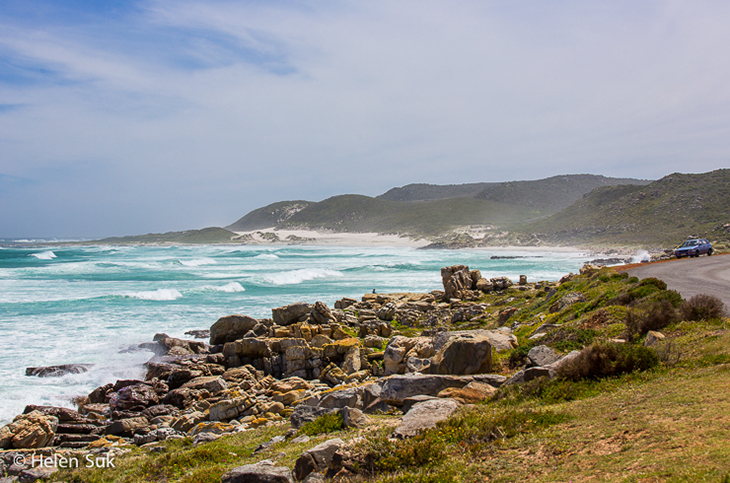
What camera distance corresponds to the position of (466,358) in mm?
10086

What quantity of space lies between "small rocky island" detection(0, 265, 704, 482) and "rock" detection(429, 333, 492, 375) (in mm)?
23

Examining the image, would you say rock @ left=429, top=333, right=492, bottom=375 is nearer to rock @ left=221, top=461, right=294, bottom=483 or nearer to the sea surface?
rock @ left=221, top=461, right=294, bottom=483

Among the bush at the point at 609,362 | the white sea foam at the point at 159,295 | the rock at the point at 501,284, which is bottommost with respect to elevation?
the white sea foam at the point at 159,295

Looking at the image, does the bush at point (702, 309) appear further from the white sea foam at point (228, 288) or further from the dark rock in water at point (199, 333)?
the white sea foam at point (228, 288)

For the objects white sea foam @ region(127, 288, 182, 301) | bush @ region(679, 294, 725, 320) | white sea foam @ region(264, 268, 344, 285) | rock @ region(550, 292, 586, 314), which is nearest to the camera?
bush @ region(679, 294, 725, 320)

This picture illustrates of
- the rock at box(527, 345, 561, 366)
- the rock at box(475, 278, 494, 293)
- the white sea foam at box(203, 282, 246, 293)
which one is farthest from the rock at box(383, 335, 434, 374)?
the white sea foam at box(203, 282, 246, 293)

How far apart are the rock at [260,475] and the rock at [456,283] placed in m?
23.9

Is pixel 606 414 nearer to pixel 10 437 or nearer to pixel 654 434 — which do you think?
pixel 654 434

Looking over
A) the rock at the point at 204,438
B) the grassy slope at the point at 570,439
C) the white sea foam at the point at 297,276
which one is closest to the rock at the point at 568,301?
the grassy slope at the point at 570,439

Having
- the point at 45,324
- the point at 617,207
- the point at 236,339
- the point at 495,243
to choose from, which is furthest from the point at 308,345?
the point at 617,207

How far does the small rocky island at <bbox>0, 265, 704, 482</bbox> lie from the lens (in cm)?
854

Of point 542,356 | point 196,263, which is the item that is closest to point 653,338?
point 542,356

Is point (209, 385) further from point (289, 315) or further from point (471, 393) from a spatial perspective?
point (471, 393)

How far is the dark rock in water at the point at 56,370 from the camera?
16.7 metres
